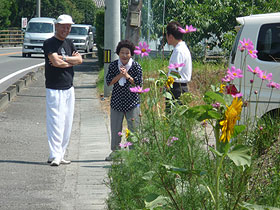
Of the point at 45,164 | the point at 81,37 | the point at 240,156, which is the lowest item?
the point at 81,37

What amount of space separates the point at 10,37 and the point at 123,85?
1964 inches

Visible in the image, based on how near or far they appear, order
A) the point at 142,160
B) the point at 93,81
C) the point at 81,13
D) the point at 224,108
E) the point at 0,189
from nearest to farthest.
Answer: the point at 224,108 → the point at 142,160 → the point at 0,189 → the point at 93,81 → the point at 81,13

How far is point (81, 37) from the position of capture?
42781mm

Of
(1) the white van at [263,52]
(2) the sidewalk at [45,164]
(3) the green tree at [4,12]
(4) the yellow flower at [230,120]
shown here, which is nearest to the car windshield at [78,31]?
(3) the green tree at [4,12]

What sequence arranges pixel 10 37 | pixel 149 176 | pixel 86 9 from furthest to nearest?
pixel 86 9 → pixel 10 37 → pixel 149 176

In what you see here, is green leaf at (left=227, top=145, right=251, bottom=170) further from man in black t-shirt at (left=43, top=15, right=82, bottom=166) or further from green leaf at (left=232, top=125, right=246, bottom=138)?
man in black t-shirt at (left=43, top=15, right=82, bottom=166)

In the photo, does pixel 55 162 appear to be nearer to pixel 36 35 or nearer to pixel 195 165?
pixel 195 165

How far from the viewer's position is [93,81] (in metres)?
20.0

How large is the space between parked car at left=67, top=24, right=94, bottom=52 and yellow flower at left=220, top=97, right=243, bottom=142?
38.4m

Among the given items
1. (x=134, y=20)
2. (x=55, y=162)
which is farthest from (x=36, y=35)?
(x=55, y=162)

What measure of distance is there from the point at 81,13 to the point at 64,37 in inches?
2455

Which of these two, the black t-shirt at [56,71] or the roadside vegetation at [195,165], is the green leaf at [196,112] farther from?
the black t-shirt at [56,71]

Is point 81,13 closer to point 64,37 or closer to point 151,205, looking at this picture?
point 64,37

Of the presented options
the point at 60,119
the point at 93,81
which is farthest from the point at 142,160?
the point at 93,81
